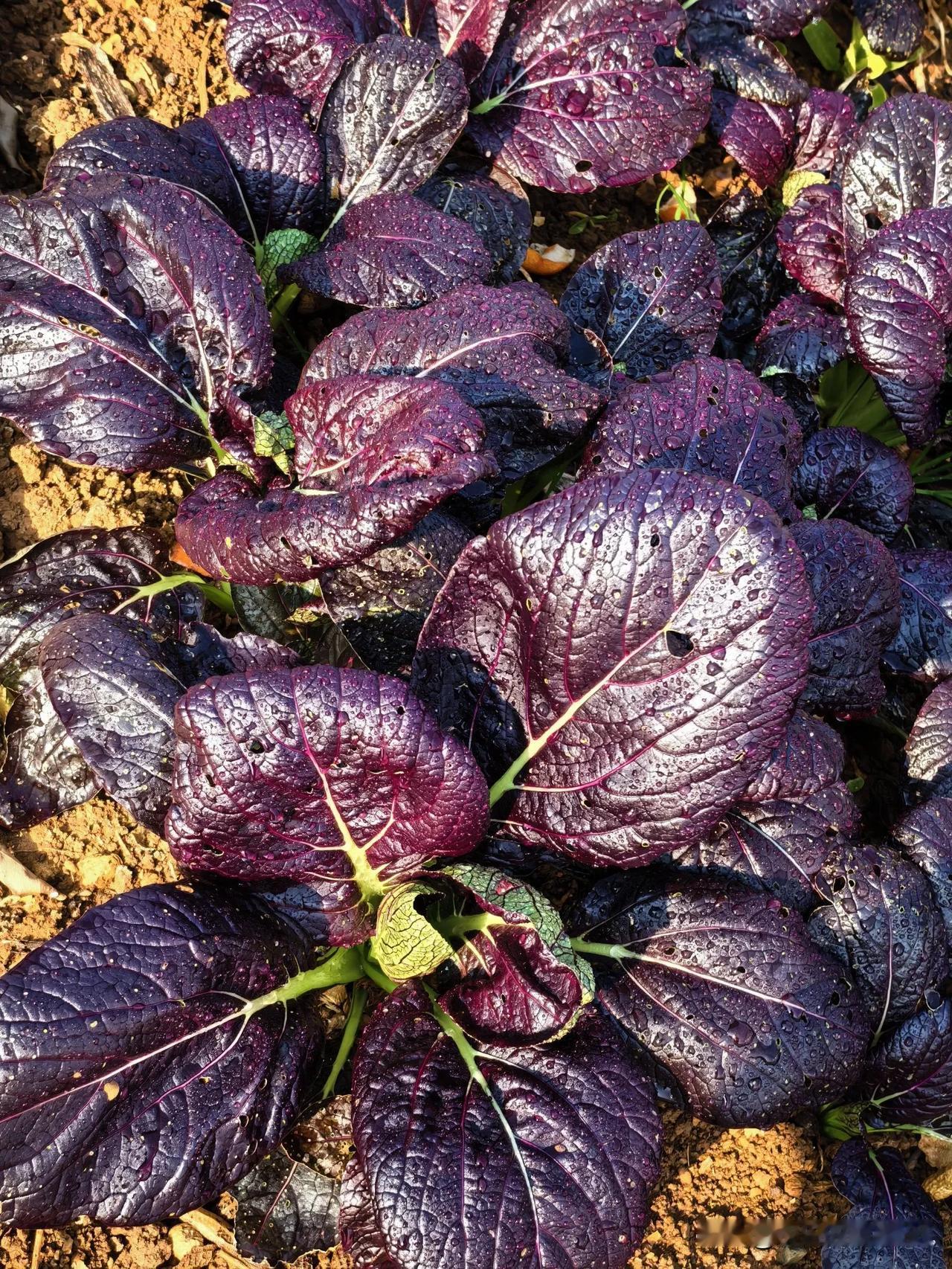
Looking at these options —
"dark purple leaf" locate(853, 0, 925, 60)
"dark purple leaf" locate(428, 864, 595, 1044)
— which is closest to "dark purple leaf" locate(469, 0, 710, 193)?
"dark purple leaf" locate(853, 0, 925, 60)

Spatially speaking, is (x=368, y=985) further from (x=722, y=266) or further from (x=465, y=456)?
(x=722, y=266)

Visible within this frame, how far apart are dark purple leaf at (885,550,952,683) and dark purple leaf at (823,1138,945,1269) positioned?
3.23 feet

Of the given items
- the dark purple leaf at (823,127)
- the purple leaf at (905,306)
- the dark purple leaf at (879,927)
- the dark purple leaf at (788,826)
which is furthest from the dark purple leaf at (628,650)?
the dark purple leaf at (823,127)

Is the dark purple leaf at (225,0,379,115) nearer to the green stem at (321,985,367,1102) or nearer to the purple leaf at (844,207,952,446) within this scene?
the purple leaf at (844,207,952,446)

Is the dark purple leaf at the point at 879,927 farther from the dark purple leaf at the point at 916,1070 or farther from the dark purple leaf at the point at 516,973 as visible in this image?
the dark purple leaf at the point at 516,973

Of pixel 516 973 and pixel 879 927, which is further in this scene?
pixel 879 927

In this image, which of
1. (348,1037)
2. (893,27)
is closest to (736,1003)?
(348,1037)

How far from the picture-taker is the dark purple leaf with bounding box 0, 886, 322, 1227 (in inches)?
56.0

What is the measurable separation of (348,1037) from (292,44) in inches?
82.6

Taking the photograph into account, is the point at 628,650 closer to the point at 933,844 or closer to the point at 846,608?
the point at 846,608

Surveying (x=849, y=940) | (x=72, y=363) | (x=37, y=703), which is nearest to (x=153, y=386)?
(x=72, y=363)

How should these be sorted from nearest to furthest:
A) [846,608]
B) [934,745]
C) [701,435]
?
[701,435] < [846,608] < [934,745]

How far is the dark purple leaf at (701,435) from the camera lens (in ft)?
6.03

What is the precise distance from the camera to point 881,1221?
189 cm
